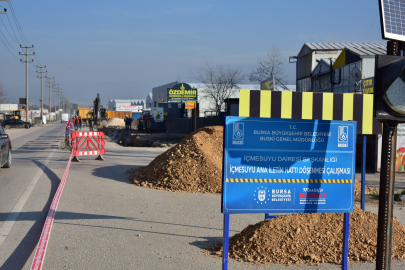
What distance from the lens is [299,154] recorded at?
13.7 feet

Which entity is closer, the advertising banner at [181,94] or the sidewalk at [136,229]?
the sidewalk at [136,229]

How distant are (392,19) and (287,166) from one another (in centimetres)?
189

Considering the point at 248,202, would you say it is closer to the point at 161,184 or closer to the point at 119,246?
the point at 119,246

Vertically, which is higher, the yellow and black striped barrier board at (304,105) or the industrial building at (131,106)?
the industrial building at (131,106)

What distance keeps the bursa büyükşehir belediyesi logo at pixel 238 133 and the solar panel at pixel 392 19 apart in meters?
1.71

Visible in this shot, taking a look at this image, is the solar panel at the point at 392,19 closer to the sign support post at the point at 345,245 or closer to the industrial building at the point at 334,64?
the sign support post at the point at 345,245

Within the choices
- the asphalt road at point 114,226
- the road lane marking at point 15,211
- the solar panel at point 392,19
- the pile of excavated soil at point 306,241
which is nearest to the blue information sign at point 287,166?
the pile of excavated soil at point 306,241

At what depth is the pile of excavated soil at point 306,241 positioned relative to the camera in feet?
15.4

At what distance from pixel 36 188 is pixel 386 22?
29.7ft

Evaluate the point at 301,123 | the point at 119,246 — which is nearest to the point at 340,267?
the point at 301,123

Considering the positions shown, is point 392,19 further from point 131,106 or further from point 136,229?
point 131,106

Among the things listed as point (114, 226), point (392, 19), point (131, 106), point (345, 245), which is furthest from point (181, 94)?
point (131, 106)

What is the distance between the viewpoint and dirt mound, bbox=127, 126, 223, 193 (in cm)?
944

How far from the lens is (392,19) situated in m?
3.06
